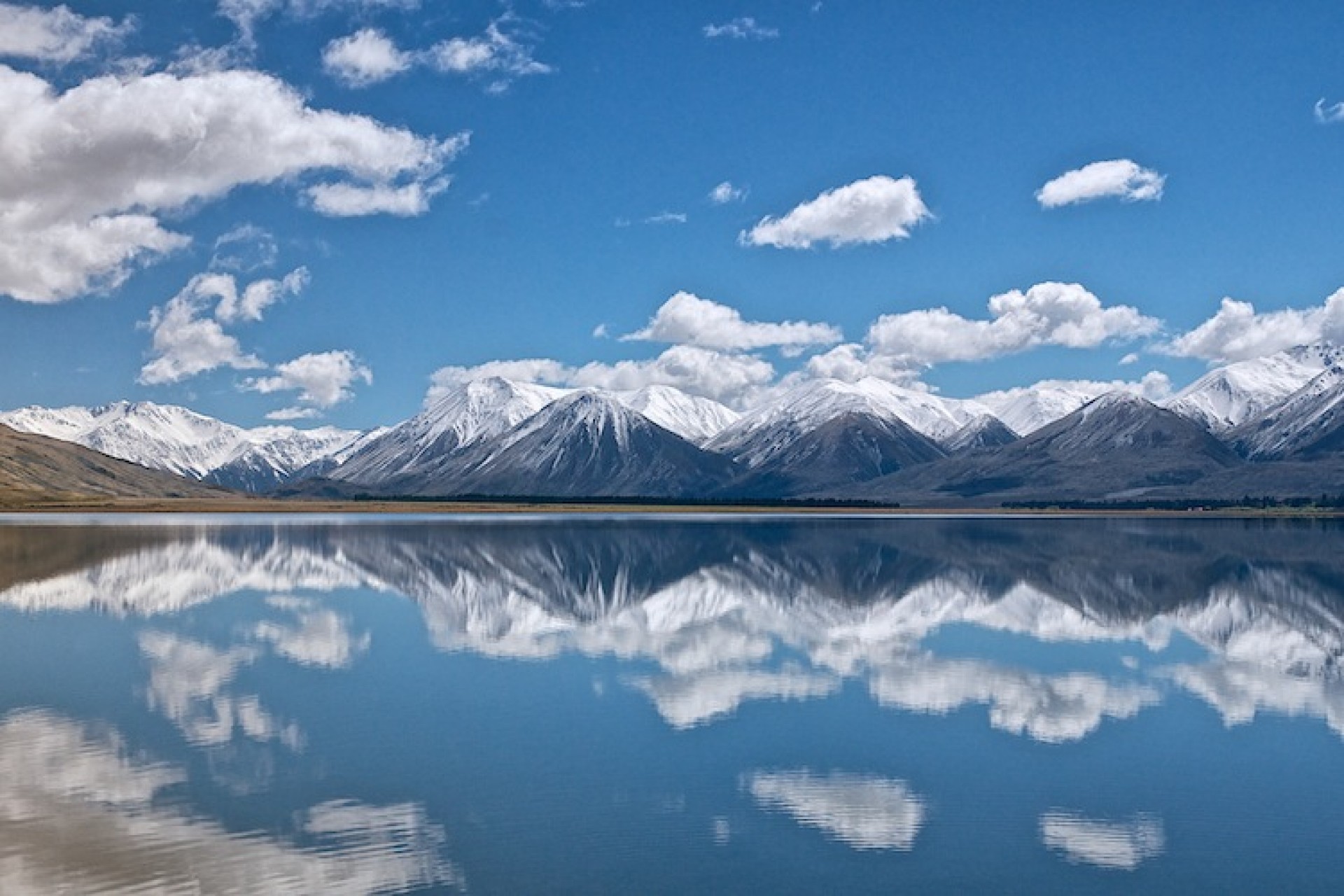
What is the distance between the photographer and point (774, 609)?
69188 millimetres

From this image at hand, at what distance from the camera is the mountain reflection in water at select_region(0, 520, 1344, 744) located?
141 ft

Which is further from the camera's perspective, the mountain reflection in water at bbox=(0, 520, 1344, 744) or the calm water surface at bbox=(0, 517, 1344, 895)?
the mountain reflection in water at bbox=(0, 520, 1344, 744)

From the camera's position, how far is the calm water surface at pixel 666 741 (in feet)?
78.0

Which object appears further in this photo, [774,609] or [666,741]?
[774,609]

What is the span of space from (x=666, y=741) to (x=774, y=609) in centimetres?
3481

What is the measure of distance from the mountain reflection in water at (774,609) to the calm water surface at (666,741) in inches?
15.3

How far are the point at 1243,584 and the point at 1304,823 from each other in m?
67.6

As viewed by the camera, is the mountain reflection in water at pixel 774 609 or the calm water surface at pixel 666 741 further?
the mountain reflection in water at pixel 774 609

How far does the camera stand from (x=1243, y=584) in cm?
8825

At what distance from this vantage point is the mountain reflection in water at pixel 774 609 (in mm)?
43062

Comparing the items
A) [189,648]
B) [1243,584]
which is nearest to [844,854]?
[189,648]

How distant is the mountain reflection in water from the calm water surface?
0.39m

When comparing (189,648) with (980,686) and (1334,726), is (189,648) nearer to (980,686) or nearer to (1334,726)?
(980,686)

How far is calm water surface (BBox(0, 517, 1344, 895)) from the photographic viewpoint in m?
23.8
